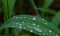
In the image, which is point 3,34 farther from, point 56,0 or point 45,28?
point 56,0

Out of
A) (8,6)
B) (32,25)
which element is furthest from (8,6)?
(32,25)

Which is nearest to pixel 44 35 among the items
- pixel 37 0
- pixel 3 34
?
pixel 3 34

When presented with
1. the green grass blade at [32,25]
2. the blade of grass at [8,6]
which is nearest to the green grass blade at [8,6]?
the blade of grass at [8,6]

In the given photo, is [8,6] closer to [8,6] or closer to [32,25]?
[8,6]

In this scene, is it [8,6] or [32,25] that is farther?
[8,6]

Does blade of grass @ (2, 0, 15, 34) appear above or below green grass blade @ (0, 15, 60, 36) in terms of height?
above

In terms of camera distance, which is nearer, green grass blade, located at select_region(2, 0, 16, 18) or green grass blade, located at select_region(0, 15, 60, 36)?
green grass blade, located at select_region(0, 15, 60, 36)

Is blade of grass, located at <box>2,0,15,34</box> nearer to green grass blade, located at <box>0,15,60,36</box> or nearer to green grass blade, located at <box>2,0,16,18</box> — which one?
green grass blade, located at <box>2,0,16,18</box>

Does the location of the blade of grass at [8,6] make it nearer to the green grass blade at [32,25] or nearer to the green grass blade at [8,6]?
the green grass blade at [8,6]

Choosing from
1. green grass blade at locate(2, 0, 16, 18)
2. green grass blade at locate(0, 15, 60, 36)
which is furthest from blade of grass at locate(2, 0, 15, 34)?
green grass blade at locate(0, 15, 60, 36)
